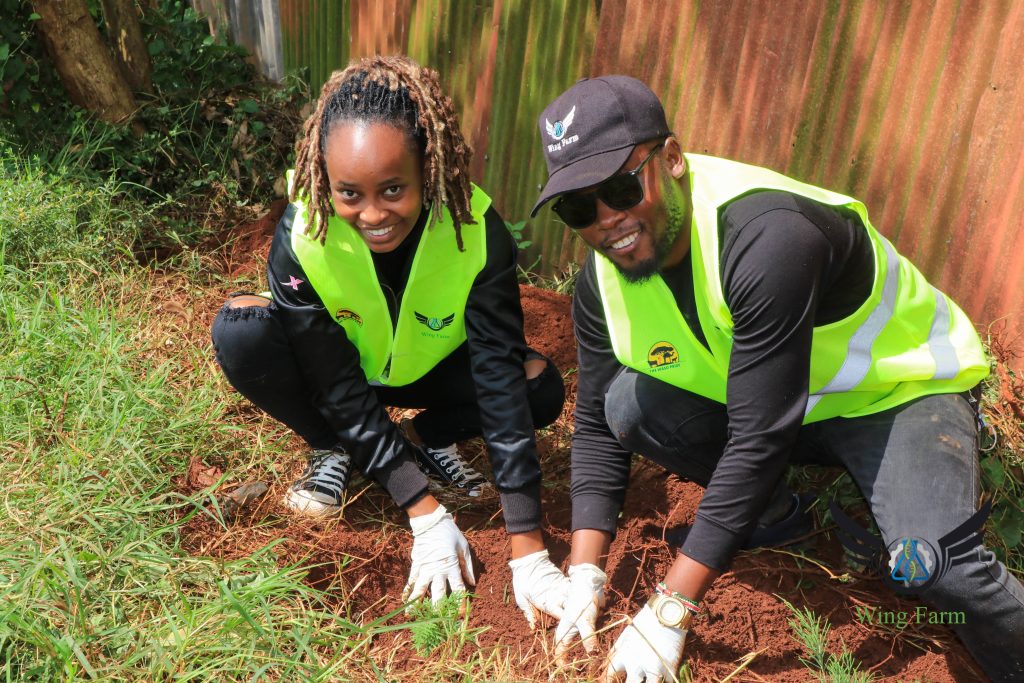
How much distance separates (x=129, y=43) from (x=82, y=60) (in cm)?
37

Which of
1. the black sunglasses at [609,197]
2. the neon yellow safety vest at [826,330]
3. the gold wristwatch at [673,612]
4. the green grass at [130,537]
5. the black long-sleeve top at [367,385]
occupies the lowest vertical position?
the green grass at [130,537]

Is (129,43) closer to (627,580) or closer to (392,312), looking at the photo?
(392,312)

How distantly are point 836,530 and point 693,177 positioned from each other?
42.3 inches

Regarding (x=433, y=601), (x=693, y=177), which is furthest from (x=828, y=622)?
(x=693, y=177)

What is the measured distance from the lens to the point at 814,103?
290 centimetres

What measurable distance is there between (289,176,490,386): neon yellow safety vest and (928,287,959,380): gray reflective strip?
1156 mm

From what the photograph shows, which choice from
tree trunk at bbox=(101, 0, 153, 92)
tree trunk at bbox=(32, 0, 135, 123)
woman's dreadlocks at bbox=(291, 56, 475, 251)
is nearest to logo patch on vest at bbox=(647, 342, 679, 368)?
woman's dreadlocks at bbox=(291, 56, 475, 251)

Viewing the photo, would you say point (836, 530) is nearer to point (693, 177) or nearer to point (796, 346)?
point (796, 346)

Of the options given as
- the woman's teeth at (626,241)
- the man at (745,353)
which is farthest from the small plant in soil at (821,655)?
the woman's teeth at (626,241)

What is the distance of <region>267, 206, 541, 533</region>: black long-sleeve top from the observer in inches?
99.5

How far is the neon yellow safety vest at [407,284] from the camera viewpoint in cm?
249

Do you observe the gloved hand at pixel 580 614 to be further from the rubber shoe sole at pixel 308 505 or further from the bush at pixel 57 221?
the bush at pixel 57 221

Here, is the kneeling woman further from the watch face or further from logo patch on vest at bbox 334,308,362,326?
the watch face

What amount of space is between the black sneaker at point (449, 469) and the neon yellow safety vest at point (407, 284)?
41 cm
